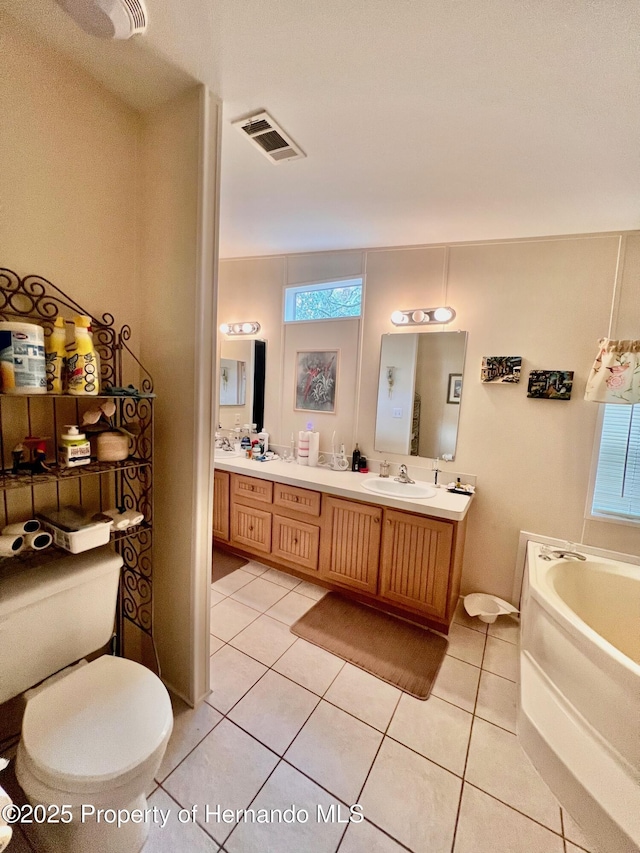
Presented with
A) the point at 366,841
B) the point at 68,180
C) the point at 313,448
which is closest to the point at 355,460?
the point at 313,448

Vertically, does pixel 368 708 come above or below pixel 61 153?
below

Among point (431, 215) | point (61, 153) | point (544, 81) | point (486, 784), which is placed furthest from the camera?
point (431, 215)

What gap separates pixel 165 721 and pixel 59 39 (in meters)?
2.20

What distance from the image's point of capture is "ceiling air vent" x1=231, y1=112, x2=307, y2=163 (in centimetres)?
134

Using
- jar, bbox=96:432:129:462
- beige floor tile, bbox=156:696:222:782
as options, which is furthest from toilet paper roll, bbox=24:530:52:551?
beige floor tile, bbox=156:696:222:782

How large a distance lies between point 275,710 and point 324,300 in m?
2.69

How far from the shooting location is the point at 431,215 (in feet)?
6.34

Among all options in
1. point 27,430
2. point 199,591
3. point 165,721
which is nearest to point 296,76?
point 27,430

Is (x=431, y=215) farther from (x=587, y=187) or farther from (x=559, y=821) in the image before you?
(x=559, y=821)

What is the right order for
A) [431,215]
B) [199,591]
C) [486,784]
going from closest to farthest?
1. [486,784]
2. [199,591]
3. [431,215]

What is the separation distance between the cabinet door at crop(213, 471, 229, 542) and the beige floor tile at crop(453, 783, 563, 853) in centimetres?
218

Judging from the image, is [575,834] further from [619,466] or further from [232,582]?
[232,582]

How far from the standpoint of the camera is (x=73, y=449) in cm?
117

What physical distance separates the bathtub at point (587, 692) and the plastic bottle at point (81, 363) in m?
2.17
